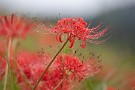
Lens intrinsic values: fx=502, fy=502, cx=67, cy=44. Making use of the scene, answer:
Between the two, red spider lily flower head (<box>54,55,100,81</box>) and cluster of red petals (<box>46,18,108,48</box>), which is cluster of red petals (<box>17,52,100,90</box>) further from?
cluster of red petals (<box>46,18,108,48</box>)

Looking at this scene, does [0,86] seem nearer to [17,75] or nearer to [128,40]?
[17,75]

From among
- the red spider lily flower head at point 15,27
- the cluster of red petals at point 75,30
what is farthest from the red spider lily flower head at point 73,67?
the red spider lily flower head at point 15,27

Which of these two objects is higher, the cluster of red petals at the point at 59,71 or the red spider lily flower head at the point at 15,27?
the red spider lily flower head at the point at 15,27

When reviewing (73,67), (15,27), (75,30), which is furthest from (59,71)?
(15,27)

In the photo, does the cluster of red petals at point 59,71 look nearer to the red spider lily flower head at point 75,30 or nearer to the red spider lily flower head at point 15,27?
the red spider lily flower head at point 75,30

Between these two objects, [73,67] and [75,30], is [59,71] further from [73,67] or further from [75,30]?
[75,30]
